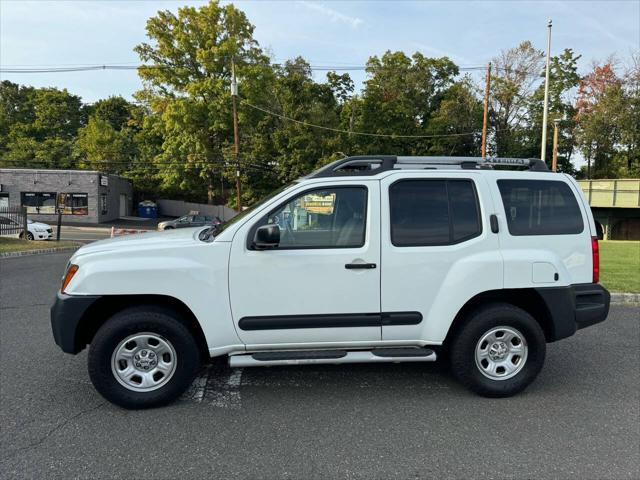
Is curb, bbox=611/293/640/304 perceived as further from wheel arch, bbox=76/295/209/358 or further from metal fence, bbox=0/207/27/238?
metal fence, bbox=0/207/27/238

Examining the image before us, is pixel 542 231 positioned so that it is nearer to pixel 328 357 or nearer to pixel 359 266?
pixel 359 266

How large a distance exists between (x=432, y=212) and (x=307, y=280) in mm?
1260

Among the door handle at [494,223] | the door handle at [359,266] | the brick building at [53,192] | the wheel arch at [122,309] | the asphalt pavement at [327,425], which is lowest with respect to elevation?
the asphalt pavement at [327,425]

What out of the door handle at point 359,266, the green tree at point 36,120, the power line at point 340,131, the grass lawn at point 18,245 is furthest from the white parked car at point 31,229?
the green tree at point 36,120

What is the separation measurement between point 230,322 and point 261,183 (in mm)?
37463

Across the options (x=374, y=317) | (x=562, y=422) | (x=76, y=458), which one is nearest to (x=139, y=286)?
(x=76, y=458)

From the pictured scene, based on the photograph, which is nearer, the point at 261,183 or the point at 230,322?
the point at 230,322

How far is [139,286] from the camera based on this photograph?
360cm

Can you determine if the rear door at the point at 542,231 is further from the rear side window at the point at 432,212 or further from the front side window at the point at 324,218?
the front side window at the point at 324,218

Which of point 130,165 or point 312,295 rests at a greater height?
point 130,165

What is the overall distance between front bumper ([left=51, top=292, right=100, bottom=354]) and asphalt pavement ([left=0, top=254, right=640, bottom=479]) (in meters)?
0.60

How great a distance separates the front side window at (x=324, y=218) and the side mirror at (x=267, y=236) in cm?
19

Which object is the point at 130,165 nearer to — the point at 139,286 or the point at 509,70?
the point at 509,70

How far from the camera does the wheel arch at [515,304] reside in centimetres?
404
